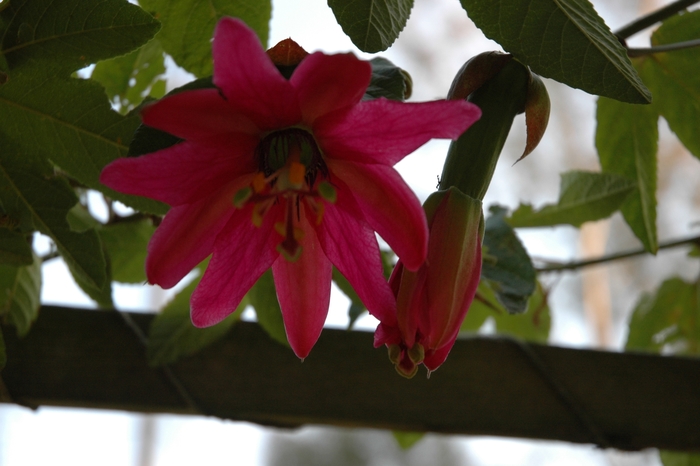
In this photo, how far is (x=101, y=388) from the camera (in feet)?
2.03

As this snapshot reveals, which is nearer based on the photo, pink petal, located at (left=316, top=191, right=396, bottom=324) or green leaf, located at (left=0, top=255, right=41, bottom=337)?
pink petal, located at (left=316, top=191, right=396, bottom=324)

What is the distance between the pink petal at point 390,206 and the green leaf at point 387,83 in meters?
0.04

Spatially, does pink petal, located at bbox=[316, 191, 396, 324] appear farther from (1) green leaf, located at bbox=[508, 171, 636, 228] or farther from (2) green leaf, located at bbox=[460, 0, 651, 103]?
(1) green leaf, located at bbox=[508, 171, 636, 228]

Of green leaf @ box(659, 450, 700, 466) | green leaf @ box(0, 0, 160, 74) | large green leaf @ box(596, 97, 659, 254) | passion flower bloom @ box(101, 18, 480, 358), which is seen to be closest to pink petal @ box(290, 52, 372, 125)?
passion flower bloom @ box(101, 18, 480, 358)

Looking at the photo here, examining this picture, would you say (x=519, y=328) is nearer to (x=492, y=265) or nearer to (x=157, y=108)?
(x=492, y=265)

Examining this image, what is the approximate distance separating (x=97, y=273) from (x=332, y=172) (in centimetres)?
15

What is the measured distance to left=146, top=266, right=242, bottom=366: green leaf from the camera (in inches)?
24.0

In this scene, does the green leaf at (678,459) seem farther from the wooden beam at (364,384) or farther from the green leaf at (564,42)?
the green leaf at (564,42)

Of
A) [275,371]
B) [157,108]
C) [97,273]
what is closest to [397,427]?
[275,371]

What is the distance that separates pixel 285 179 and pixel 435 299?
0.29 feet

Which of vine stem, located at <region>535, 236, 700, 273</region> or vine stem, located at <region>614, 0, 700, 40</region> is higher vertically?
vine stem, located at <region>614, 0, 700, 40</region>

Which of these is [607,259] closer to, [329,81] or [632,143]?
[632,143]

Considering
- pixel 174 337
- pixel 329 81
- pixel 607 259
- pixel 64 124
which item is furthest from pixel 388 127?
pixel 607 259

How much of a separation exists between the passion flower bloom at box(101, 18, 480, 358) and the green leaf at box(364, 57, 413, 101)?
0.11 ft
